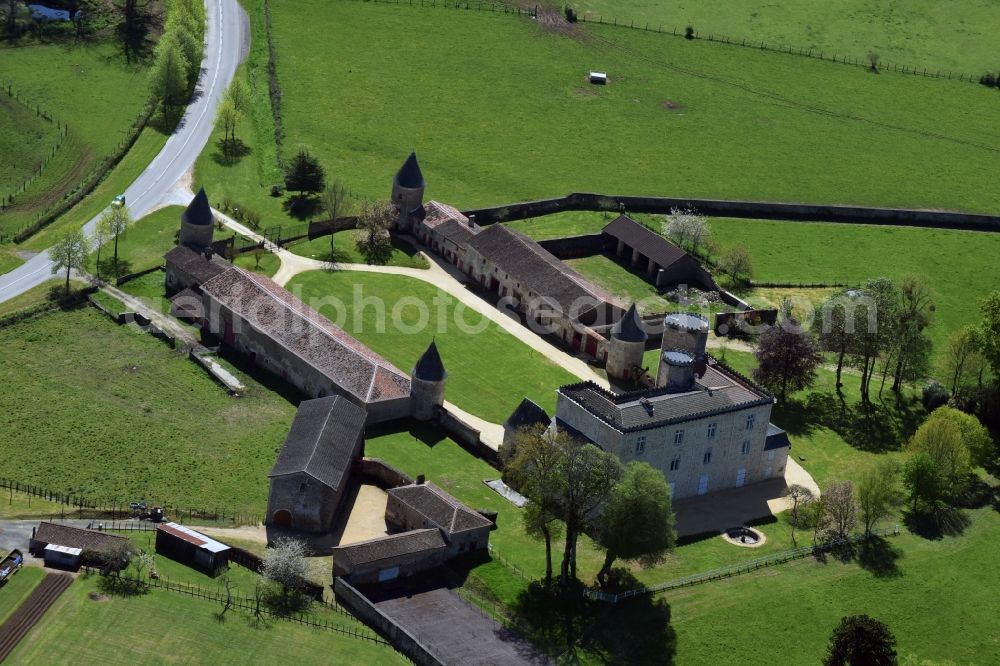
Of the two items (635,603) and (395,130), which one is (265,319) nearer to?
(635,603)

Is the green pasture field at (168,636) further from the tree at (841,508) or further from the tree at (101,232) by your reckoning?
the tree at (101,232)

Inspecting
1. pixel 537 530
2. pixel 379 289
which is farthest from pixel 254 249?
pixel 537 530

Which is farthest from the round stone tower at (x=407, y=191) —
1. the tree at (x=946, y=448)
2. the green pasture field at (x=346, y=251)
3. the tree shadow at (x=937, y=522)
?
the tree shadow at (x=937, y=522)

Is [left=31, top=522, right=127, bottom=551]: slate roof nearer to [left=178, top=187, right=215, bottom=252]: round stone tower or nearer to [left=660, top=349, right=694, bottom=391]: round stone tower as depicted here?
[left=660, top=349, right=694, bottom=391]: round stone tower

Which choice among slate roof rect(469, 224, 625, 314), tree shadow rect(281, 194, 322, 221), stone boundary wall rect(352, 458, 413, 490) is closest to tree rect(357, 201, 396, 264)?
tree shadow rect(281, 194, 322, 221)

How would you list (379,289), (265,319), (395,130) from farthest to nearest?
1. (395,130)
2. (379,289)
3. (265,319)

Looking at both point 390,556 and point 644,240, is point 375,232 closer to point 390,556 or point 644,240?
point 644,240
